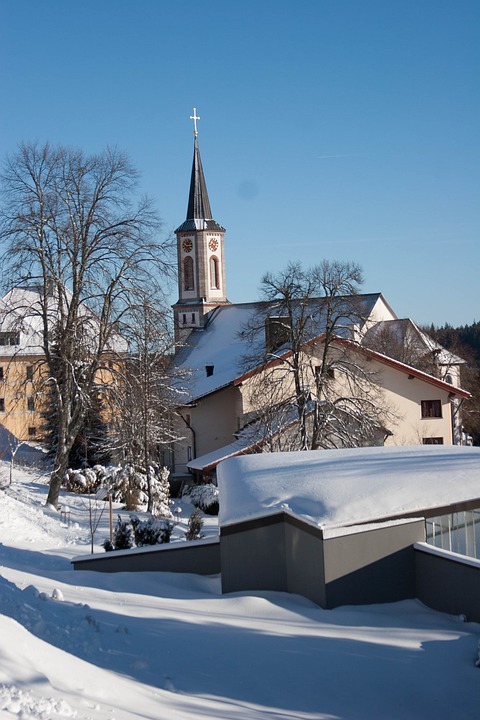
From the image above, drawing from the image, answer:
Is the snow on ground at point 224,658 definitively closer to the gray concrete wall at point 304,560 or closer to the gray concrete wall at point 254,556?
the gray concrete wall at point 304,560

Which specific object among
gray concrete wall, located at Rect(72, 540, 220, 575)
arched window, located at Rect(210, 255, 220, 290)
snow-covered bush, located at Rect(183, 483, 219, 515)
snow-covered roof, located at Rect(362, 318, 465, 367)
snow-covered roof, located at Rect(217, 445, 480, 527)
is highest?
arched window, located at Rect(210, 255, 220, 290)

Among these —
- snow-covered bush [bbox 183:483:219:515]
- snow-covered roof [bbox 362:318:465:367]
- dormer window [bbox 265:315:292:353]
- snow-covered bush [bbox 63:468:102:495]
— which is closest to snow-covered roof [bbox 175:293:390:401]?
snow-covered roof [bbox 362:318:465:367]

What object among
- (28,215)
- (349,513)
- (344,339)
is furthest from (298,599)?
(344,339)

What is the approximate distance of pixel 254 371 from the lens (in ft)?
124

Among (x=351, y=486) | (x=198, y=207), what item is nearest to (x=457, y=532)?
(x=351, y=486)

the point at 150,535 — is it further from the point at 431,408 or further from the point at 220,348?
the point at 220,348

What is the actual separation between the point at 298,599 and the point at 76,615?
4.23 metres

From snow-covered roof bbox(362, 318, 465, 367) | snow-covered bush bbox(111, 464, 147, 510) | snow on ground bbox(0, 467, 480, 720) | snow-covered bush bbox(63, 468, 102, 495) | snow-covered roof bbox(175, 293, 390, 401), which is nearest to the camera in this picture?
snow on ground bbox(0, 467, 480, 720)

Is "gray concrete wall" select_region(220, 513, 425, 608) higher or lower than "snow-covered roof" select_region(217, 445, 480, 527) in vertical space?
lower

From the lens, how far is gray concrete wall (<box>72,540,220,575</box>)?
16938mm

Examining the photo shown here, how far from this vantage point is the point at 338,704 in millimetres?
8391

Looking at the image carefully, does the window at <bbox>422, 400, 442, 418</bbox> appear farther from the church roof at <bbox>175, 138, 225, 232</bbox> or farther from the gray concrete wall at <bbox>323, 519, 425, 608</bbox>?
the church roof at <bbox>175, 138, 225, 232</bbox>

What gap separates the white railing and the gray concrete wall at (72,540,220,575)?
481cm

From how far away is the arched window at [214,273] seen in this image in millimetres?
67625
